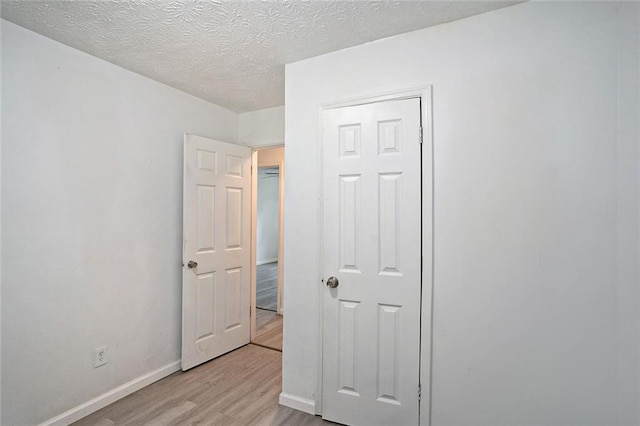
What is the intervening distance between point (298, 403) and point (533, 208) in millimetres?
1917

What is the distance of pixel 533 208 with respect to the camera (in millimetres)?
1583

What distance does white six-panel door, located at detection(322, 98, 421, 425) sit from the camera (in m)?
1.84

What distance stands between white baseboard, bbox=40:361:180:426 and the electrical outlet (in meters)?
0.22

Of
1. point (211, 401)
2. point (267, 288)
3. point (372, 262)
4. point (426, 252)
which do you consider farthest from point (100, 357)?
point (267, 288)

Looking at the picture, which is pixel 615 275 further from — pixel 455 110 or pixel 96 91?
pixel 96 91

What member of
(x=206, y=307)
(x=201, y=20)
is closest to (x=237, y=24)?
(x=201, y=20)

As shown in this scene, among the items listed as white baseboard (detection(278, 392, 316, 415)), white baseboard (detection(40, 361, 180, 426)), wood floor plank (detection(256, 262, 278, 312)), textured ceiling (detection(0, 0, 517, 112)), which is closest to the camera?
textured ceiling (detection(0, 0, 517, 112))

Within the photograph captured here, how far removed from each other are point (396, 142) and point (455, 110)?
0.36 metres

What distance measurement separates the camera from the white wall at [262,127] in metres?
3.19

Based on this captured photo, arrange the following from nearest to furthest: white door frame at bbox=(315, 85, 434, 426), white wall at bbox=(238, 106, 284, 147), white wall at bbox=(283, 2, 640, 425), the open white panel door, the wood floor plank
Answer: white wall at bbox=(283, 2, 640, 425), white door frame at bbox=(315, 85, 434, 426), the open white panel door, white wall at bbox=(238, 106, 284, 147), the wood floor plank

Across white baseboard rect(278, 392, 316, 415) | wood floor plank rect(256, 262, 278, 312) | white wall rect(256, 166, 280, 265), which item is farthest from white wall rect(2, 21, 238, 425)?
white wall rect(256, 166, 280, 265)

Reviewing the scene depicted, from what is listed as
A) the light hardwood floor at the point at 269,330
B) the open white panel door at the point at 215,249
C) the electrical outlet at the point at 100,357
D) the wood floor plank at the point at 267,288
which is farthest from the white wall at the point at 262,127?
the wood floor plank at the point at 267,288

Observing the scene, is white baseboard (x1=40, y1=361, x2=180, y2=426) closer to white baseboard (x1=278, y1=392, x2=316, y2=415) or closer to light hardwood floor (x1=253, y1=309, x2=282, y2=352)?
light hardwood floor (x1=253, y1=309, x2=282, y2=352)

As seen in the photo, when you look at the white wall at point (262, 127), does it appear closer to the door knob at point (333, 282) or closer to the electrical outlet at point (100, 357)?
the door knob at point (333, 282)
